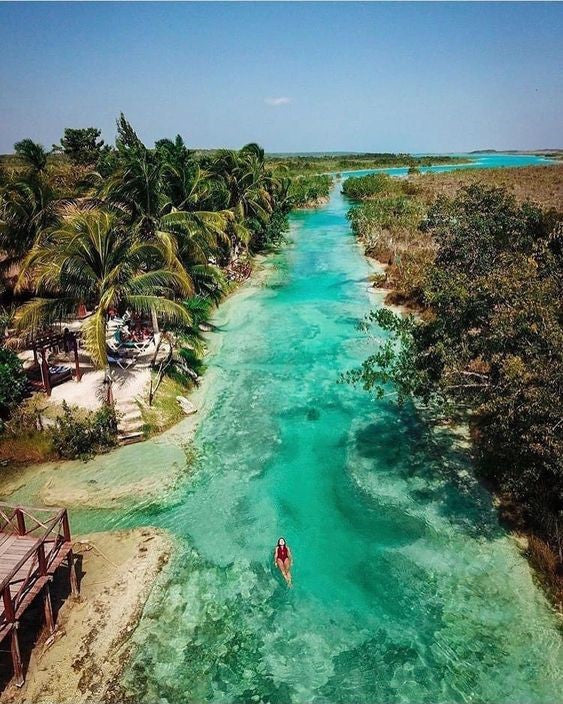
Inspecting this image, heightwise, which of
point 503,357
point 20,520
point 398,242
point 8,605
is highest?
point 503,357

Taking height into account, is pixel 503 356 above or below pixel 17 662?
above

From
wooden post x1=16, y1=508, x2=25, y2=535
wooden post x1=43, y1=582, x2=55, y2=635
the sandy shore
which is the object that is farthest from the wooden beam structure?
wooden post x1=43, y1=582, x2=55, y2=635

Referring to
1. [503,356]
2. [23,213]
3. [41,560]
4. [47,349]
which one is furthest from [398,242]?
[41,560]

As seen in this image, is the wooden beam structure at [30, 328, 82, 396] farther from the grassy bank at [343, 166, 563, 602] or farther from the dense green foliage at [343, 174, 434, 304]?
the dense green foliage at [343, 174, 434, 304]

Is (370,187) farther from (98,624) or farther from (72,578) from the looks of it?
(98,624)

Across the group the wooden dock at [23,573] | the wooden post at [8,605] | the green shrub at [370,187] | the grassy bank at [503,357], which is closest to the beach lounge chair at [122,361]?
the wooden dock at [23,573]

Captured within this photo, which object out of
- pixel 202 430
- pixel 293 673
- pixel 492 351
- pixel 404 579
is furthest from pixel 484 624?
pixel 202 430
